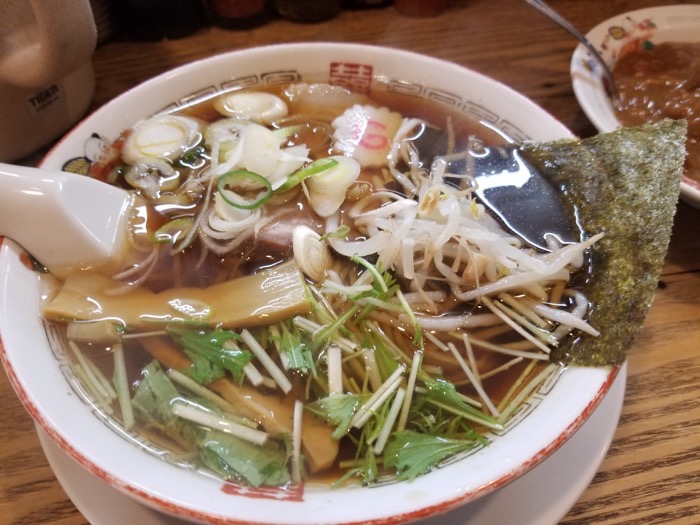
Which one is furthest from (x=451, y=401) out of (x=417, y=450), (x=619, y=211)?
(x=619, y=211)

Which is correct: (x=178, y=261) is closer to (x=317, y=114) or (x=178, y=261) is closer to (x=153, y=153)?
(x=153, y=153)

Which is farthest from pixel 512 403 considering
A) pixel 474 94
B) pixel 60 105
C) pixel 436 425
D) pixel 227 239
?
pixel 60 105

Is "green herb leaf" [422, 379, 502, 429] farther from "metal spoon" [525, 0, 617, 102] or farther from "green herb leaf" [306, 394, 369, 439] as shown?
"metal spoon" [525, 0, 617, 102]

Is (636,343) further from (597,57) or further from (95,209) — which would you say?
(95,209)

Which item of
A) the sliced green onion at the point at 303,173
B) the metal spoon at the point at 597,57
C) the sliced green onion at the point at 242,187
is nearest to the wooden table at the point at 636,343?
the metal spoon at the point at 597,57

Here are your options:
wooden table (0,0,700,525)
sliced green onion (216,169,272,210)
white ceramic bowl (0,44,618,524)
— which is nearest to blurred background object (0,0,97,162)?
white ceramic bowl (0,44,618,524)

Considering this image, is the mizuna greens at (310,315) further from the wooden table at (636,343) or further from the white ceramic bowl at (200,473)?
the wooden table at (636,343)
